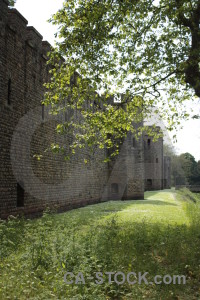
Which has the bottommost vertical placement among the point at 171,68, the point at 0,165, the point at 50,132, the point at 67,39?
the point at 0,165

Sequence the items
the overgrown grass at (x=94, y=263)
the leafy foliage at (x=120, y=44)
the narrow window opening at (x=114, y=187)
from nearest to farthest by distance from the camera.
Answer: the overgrown grass at (x=94, y=263), the leafy foliage at (x=120, y=44), the narrow window opening at (x=114, y=187)

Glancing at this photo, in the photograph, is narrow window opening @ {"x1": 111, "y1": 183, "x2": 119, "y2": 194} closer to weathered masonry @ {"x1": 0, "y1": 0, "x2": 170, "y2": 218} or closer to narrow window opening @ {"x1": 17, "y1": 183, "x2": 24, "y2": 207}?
weathered masonry @ {"x1": 0, "y1": 0, "x2": 170, "y2": 218}

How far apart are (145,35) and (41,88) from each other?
5.39 m

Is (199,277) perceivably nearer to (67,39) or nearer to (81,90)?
(81,90)

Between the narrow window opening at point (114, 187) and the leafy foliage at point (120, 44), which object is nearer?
the leafy foliage at point (120, 44)

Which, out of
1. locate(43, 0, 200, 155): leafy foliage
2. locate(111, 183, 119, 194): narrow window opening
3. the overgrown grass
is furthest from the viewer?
locate(111, 183, 119, 194): narrow window opening

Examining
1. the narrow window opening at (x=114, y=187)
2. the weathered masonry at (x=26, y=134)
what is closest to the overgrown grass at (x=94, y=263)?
the weathered masonry at (x=26, y=134)

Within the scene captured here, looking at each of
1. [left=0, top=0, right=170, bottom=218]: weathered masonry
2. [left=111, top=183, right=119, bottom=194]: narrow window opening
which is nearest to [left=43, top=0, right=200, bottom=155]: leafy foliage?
[left=0, top=0, right=170, bottom=218]: weathered masonry

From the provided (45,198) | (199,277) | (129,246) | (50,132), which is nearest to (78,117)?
(50,132)

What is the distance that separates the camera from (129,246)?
7.61 metres

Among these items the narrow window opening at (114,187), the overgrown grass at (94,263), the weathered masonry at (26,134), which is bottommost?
the overgrown grass at (94,263)

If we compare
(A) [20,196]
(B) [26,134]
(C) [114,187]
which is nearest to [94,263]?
(A) [20,196]

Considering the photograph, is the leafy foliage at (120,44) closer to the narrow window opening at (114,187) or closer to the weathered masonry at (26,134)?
the weathered masonry at (26,134)

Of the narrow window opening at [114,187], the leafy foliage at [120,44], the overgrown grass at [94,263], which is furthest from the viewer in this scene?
the narrow window opening at [114,187]
